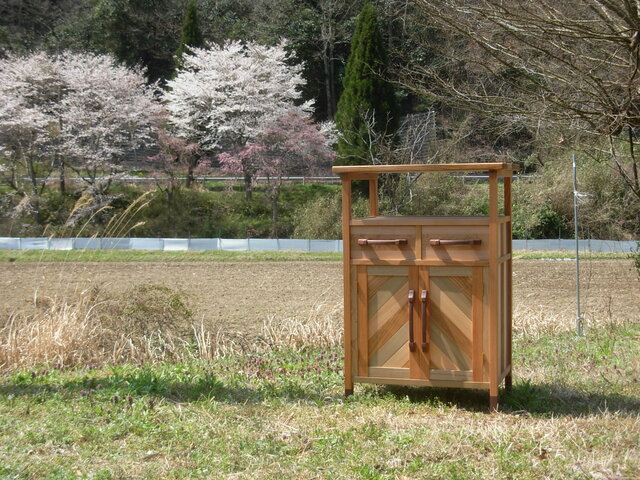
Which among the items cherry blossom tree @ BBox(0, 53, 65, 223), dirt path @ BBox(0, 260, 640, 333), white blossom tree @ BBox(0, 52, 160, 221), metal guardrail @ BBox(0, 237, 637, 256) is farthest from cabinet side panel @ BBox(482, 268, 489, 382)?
white blossom tree @ BBox(0, 52, 160, 221)

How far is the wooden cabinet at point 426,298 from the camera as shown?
4.86 metres

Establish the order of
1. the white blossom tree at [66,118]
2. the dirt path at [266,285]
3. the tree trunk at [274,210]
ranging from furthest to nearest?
the white blossom tree at [66,118] < the tree trunk at [274,210] < the dirt path at [266,285]

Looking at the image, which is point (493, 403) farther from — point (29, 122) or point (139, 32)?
point (139, 32)

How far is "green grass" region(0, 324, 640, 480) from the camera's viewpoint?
3.78 m

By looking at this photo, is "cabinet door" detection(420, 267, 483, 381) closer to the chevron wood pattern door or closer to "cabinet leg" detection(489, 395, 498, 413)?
the chevron wood pattern door

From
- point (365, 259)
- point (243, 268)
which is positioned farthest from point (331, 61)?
point (365, 259)

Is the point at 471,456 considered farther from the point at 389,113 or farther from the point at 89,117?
the point at 89,117

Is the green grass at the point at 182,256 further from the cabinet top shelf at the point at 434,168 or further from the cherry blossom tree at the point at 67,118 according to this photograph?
the cabinet top shelf at the point at 434,168

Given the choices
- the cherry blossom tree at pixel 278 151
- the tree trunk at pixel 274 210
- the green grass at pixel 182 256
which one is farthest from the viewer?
the cherry blossom tree at pixel 278 151

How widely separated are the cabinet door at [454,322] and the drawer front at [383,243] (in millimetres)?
185

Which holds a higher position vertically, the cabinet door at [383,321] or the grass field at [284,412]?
the cabinet door at [383,321]

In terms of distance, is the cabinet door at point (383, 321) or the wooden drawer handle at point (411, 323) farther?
the cabinet door at point (383, 321)

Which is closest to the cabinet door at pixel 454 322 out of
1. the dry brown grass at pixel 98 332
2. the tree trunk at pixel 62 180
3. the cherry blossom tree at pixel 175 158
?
the dry brown grass at pixel 98 332

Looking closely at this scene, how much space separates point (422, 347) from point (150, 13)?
3351cm
